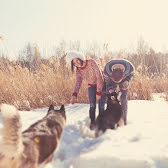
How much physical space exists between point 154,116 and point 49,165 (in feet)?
7.58

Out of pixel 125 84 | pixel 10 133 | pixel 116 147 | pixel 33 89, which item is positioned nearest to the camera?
pixel 10 133

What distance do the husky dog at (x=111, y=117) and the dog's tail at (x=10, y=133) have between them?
138cm

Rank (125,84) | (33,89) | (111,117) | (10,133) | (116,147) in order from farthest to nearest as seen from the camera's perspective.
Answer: (33,89), (125,84), (111,117), (116,147), (10,133)

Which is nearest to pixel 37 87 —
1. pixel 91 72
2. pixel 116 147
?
pixel 91 72

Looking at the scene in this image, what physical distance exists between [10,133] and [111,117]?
1.73 meters

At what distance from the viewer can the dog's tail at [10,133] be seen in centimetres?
126

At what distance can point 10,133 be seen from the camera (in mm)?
1294

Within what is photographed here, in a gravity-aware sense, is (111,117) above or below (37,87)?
below

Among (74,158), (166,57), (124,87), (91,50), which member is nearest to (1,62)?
(91,50)

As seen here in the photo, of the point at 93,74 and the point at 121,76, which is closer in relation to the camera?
the point at 121,76

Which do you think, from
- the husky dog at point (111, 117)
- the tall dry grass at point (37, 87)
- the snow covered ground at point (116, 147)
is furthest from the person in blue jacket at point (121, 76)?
the tall dry grass at point (37, 87)

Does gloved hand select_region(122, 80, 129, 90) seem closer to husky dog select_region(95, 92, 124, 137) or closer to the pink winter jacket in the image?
husky dog select_region(95, 92, 124, 137)

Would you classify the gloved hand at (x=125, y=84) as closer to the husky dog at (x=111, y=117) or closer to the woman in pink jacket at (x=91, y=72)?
the husky dog at (x=111, y=117)

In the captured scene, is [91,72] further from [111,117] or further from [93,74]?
[111,117]
